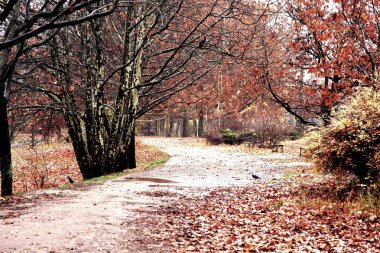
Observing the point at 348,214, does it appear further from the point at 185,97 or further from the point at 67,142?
the point at 185,97

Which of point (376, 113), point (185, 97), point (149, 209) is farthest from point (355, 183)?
point (185, 97)

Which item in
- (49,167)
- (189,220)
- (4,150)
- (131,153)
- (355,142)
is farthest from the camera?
(49,167)

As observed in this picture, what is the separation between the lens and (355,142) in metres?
8.41

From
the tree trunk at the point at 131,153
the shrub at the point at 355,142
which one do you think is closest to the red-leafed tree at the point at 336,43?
the shrub at the point at 355,142

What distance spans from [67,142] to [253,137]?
14.6 m

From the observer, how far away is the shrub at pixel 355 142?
27.3 ft

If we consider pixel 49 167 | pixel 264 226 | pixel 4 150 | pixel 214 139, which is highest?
pixel 4 150

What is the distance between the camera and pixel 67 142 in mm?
33000

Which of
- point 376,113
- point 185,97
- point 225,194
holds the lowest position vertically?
point 225,194

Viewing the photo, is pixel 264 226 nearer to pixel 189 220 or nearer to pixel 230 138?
pixel 189 220

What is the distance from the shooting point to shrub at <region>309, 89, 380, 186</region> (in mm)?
8320

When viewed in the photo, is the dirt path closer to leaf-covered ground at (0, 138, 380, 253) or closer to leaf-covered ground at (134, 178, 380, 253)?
leaf-covered ground at (0, 138, 380, 253)

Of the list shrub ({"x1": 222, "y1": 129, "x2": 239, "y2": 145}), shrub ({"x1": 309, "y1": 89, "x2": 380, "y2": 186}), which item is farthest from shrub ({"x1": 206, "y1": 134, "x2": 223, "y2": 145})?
shrub ({"x1": 309, "y1": 89, "x2": 380, "y2": 186})

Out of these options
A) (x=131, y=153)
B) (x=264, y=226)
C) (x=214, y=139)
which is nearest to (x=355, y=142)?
(x=264, y=226)
